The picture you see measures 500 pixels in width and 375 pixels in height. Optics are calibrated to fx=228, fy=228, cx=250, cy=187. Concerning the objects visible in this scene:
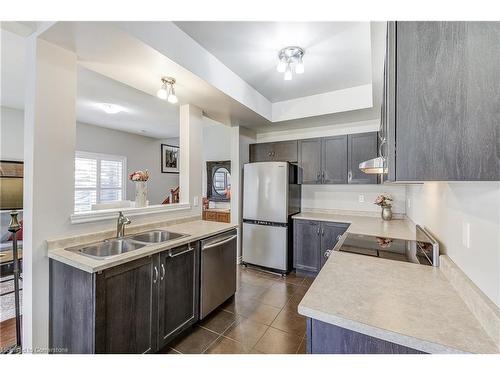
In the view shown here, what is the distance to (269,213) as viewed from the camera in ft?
11.1

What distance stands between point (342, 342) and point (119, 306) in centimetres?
131

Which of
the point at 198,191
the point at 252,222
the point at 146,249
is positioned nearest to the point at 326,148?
the point at 252,222

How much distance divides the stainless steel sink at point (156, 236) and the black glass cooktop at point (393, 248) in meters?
1.43

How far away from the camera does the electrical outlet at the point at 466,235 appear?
1074 mm

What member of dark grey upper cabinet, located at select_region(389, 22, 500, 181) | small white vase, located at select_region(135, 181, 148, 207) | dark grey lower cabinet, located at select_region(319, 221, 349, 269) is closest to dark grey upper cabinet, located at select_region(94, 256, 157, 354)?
small white vase, located at select_region(135, 181, 148, 207)

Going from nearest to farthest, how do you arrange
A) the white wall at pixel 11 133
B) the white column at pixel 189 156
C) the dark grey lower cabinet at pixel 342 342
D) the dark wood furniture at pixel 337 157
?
the dark grey lower cabinet at pixel 342 342 < the white column at pixel 189 156 < the dark wood furniture at pixel 337 157 < the white wall at pixel 11 133

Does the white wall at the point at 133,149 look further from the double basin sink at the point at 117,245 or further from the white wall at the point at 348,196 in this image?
the white wall at the point at 348,196

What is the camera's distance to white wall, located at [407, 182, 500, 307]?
0.84 meters

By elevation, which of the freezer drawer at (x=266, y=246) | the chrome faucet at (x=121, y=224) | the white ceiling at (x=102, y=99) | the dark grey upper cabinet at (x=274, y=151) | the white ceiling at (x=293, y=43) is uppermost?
the white ceiling at (x=102, y=99)

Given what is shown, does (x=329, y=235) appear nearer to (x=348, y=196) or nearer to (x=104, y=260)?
(x=348, y=196)

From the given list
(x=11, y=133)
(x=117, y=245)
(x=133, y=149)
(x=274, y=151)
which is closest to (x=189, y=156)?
(x=117, y=245)

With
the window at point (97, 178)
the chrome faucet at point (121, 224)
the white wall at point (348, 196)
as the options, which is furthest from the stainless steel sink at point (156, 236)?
the window at point (97, 178)

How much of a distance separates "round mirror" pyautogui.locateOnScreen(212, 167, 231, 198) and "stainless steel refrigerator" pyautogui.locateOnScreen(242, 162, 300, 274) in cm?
136

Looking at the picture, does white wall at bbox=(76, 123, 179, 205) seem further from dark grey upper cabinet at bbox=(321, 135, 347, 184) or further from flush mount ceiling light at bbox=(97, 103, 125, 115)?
dark grey upper cabinet at bbox=(321, 135, 347, 184)
